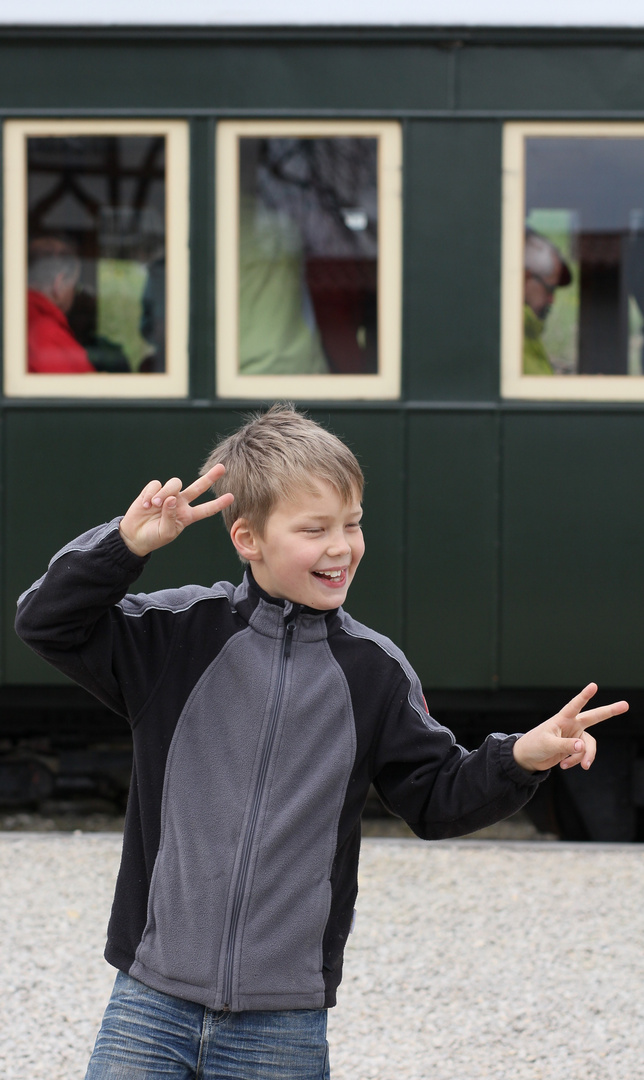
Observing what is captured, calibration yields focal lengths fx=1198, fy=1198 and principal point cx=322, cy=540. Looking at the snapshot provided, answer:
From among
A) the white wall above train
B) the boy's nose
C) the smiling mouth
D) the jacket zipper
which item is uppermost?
the white wall above train

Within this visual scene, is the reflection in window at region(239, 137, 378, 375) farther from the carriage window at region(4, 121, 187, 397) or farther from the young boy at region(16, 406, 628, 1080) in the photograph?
the young boy at region(16, 406, 628, 1080)

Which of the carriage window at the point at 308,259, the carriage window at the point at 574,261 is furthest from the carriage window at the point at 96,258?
the carriage window at the point at 574,261

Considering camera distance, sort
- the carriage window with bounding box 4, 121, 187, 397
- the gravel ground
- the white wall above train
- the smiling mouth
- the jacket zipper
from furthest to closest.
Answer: the carriage window with bounding box 4, 121, 187, 397 < the white wall above train < the gravel ground < the smiling mouth < the jacket zipper

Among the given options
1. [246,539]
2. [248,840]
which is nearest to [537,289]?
[246,539]

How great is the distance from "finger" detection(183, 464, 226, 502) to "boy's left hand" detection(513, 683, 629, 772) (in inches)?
21.1

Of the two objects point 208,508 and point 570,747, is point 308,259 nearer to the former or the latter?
point 208,508

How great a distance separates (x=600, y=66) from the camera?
4.14m

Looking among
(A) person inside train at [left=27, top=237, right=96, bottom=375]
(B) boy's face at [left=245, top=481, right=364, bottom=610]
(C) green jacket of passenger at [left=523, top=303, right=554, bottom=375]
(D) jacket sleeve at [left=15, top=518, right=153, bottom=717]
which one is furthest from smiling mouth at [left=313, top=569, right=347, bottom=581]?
(A) person inside train at [left=27, top=237, right=96, bottom=375]

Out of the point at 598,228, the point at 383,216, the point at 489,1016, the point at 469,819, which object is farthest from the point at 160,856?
the point at 598,228

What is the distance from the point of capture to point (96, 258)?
14.2 feet

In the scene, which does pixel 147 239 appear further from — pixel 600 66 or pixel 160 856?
pixel 160 856

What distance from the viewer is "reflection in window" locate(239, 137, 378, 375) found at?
13.8 feet

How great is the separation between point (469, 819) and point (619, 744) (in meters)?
2.91

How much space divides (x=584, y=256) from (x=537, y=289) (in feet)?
0.75
